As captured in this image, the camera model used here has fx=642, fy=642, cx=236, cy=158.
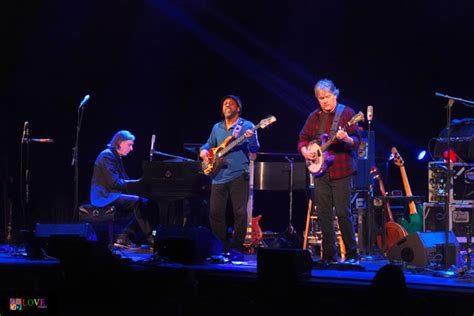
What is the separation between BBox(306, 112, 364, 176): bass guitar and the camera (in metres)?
6.96

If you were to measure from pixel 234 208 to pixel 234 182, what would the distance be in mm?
329

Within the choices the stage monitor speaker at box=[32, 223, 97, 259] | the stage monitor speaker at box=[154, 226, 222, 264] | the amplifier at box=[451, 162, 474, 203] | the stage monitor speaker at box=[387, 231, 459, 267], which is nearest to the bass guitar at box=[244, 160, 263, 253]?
the stage monitor speaker at box=[154, 226, 222, 264]

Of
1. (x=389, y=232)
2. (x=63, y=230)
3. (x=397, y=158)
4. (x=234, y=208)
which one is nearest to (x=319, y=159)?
(x=234, y=208)

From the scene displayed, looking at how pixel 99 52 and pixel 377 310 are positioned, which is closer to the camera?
pixel 377 310

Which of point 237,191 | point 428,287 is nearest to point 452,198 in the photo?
point 237,191

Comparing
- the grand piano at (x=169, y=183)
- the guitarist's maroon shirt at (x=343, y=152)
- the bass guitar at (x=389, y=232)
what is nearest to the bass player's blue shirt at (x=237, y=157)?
the grand piano at (x=169, y=183)

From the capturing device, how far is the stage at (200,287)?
5.20m

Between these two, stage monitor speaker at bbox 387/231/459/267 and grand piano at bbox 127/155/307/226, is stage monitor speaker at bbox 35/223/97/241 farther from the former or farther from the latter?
stage monitor speaker at bbox 387/231/459/267

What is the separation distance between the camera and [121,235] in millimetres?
9664

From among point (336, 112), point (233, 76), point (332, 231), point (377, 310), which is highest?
point (233, 76)

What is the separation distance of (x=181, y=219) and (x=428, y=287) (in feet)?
18.5

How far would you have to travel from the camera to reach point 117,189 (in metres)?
9.38

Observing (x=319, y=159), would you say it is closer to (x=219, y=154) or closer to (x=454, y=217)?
(x=219, y=154)

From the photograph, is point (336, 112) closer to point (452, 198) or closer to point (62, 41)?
point (452, 198)
